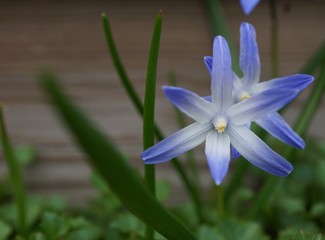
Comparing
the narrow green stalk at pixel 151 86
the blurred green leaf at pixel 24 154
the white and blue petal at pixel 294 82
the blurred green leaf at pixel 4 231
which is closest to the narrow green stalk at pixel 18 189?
the blurred green leaf at pixel 4 231

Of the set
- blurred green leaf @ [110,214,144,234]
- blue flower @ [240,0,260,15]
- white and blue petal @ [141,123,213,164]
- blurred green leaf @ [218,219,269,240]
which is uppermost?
blue flower @ [240,0,260,15]

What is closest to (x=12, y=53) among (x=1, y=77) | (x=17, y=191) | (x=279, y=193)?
(x=1, y=77)

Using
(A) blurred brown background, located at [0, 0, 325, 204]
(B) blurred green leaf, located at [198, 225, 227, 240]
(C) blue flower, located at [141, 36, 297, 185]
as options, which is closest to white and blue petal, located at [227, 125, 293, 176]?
(C) blue flower, located at [141, 36, 297, 185]

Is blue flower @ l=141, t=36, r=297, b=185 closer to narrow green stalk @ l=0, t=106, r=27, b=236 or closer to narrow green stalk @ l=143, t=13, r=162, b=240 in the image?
narrow green stalk @ l=143, t=13, r=162, b=240

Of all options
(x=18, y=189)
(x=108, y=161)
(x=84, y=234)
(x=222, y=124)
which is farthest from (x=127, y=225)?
(x=108, y=161)

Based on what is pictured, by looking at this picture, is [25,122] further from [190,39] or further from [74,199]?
[190,39]

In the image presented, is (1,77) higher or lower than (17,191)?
higher
